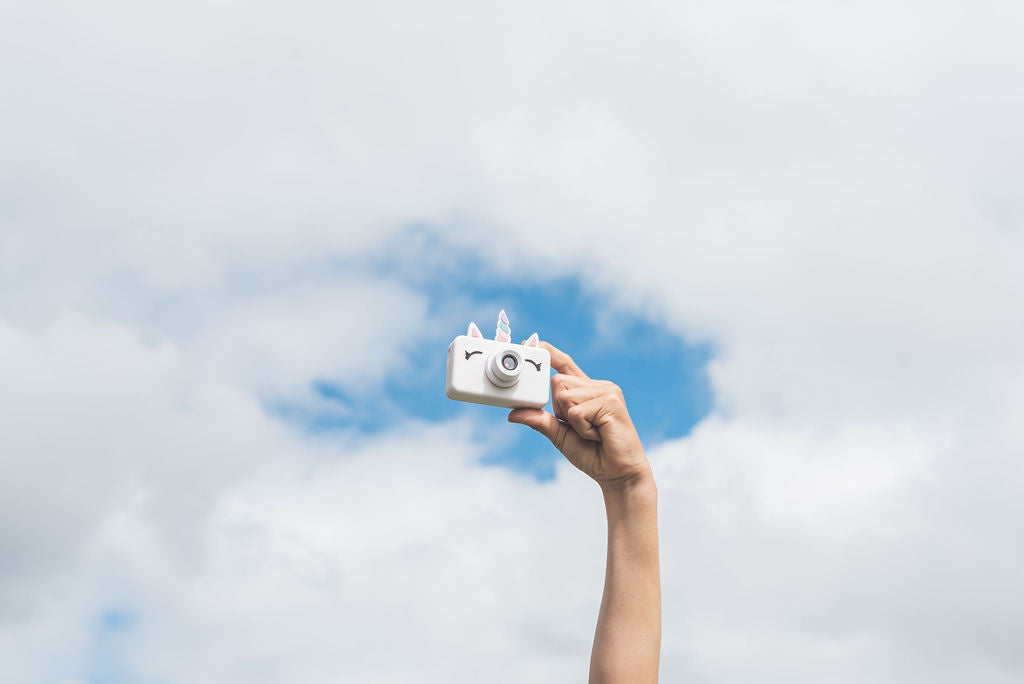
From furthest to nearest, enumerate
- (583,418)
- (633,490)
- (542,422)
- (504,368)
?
(504,368) → (542,422) → (633,490) → (583,418)

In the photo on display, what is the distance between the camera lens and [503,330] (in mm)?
7867

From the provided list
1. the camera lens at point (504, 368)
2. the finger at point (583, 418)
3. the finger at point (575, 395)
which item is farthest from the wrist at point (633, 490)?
the camera lens at point (504, 368)

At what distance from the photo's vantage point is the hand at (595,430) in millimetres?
6832

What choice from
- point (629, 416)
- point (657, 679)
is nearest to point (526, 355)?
point (629, 416)

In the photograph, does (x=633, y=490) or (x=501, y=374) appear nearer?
(x=633, y=490)

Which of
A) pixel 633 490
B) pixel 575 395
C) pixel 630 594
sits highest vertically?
pixel 575 395

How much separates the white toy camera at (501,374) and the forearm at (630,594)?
1.06 metres

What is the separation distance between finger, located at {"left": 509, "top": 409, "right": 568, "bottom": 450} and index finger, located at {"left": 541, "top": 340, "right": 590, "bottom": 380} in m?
0.40

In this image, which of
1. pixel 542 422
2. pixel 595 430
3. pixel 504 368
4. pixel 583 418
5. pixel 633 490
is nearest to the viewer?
pixel 583 418

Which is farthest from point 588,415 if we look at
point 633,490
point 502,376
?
point 502,376

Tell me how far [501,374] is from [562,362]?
0.54 m

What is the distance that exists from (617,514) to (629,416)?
81 cm

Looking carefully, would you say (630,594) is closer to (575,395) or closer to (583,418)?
(583,418)

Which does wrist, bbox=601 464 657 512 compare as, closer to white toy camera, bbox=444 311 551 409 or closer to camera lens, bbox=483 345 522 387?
white toy camera, bbox=444 311 551 409
